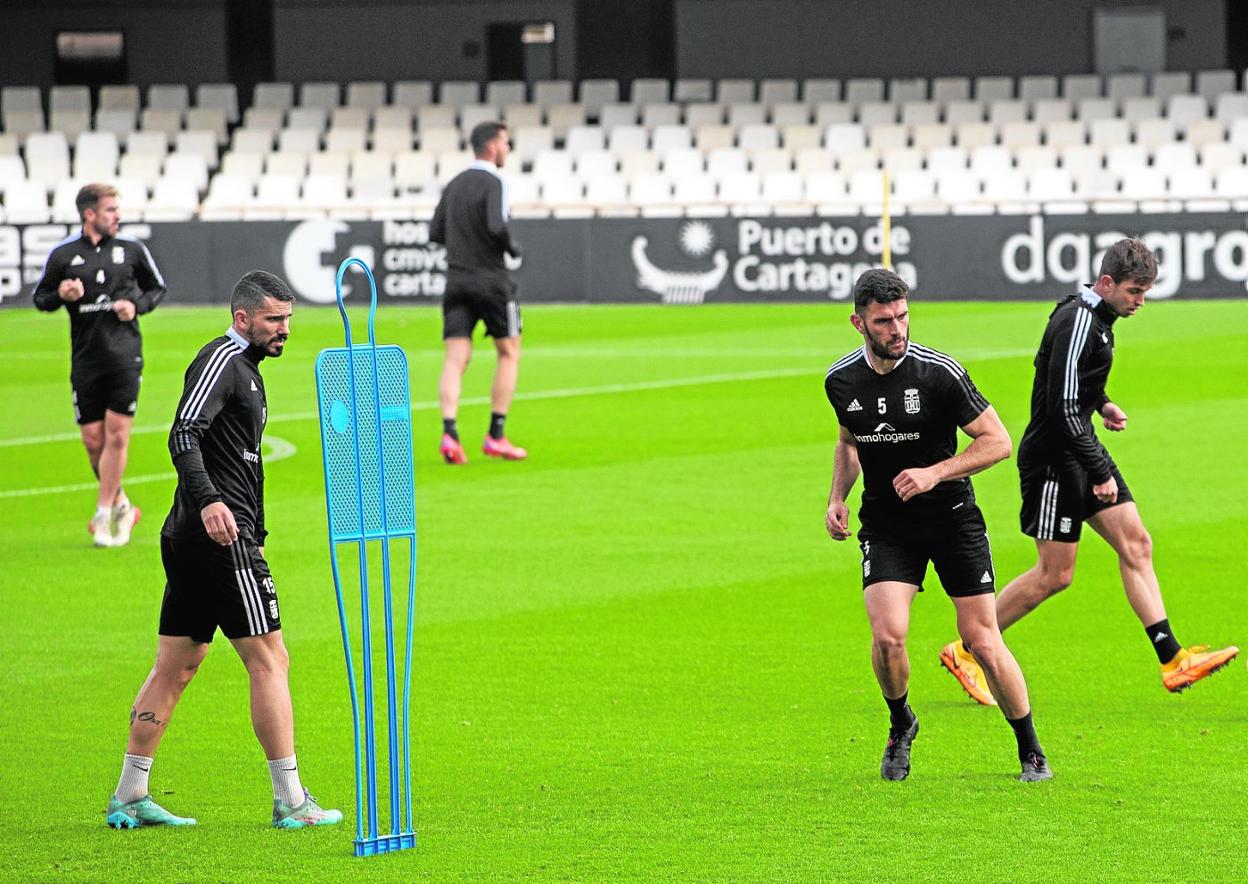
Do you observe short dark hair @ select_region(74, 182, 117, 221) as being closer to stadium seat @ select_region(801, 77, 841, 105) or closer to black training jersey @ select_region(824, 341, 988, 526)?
black training jersey @ select_region(824, 341, 988, 526)

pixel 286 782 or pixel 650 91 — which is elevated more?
pixel 650 91

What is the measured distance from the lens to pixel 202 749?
7.78 m

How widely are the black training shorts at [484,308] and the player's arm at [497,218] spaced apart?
0.33 metres

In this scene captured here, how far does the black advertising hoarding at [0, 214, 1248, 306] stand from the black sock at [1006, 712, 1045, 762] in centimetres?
2270

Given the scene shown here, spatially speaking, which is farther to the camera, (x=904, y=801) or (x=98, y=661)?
(x=98, y=661)

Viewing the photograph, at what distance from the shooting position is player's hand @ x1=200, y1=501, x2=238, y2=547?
20.7 feet

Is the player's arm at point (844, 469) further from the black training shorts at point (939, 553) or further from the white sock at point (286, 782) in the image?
the white sock at point (286, 782)

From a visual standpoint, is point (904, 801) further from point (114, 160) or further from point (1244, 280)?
point (114, 160)

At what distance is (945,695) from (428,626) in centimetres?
279

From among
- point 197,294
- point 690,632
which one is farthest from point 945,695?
point 197,294

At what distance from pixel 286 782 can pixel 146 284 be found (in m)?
6.59

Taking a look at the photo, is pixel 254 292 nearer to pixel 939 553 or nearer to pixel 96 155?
pixel 939 553

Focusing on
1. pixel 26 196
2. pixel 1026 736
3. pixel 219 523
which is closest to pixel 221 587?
pixel 219 523

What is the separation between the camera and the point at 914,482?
682 cm
